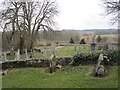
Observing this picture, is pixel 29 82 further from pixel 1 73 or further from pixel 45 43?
pixel 45 43

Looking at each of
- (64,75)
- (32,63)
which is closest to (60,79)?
(64,75)

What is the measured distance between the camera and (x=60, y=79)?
1377cm

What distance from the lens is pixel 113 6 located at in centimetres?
2162

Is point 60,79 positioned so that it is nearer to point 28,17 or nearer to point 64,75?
point 64,75

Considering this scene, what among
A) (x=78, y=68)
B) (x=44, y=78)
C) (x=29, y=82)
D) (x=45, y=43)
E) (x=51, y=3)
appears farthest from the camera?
(x=45, y=43)

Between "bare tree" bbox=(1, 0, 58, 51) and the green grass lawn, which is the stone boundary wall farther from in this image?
"bare tree" bbox=(1, 0, 58, 51)

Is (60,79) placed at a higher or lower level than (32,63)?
lower

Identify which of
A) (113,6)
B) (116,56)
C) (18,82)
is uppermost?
(113,6)

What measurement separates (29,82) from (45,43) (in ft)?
85.2

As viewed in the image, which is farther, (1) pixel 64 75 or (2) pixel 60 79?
(1) pixel 64 75

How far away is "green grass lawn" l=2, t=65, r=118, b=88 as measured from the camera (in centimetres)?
1245

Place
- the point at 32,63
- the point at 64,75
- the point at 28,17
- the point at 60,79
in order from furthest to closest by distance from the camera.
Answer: the point at 28,17
the point at 32,63
the point at 64,75
the point at 60,79

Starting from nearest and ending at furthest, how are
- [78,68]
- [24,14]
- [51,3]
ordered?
[78,68]
[24,14]
[51,3]

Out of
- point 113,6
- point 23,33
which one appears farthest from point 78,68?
point 23,33
